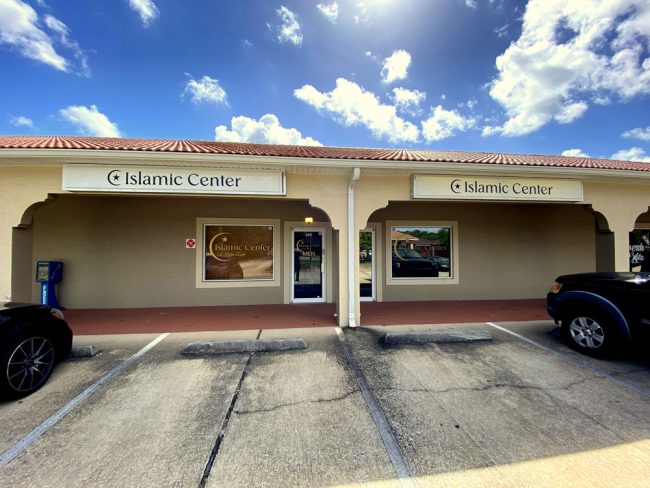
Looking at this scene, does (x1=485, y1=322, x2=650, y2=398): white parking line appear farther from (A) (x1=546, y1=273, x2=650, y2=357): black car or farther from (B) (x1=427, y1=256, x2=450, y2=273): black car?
(B) (x1=427, y1=256, x2=450, y2=273): black car

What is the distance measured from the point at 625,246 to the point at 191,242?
1062cm

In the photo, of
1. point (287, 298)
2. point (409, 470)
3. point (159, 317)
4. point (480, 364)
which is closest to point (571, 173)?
point (480, 364)

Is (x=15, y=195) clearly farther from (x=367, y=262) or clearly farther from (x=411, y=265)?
(x=411, y=265)

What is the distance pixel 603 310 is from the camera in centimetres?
427

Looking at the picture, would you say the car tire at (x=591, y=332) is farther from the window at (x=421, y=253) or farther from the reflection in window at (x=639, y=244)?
the reflection in window at (x=639, y=244)

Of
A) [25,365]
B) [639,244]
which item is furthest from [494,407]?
[639,244]

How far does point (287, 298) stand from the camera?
313 inches

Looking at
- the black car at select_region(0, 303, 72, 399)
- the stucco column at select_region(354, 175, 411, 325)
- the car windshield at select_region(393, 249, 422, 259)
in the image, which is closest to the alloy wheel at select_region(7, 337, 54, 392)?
the black car at select_region(0, 303, 72, 399)

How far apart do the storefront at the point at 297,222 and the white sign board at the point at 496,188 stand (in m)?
0.03

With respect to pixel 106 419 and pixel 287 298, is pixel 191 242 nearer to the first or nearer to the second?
pixel 287 298

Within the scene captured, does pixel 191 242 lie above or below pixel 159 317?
above

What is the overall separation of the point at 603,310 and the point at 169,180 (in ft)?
24.5

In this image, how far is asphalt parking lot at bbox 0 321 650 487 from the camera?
2189 millimetres

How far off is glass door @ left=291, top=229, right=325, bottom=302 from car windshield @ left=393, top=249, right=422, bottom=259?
92.0 inches
